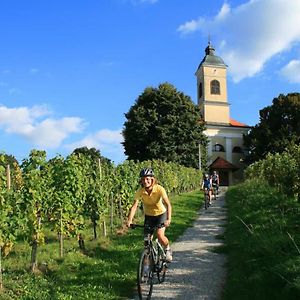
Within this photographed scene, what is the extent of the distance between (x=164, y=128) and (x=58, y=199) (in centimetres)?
3857

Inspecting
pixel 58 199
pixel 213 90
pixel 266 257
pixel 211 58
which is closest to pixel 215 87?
pixel 213 90

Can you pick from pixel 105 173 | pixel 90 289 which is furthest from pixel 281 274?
pixel 105 173

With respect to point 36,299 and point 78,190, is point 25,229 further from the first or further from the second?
point 36,299

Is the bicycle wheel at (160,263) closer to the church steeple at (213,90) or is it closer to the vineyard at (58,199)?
the vineyard at (58,199)

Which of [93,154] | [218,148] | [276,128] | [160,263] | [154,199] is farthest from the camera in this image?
[218,148]

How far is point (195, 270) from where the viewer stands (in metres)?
9.07

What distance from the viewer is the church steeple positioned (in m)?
69.0

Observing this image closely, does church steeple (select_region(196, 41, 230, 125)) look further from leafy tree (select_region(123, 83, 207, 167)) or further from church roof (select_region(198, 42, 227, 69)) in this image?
leafy tree (select_region(123, 83, 207, 167))

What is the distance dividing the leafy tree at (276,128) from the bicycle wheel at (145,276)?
52.5 metres

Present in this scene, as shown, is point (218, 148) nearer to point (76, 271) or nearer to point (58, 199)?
point (58, 199)

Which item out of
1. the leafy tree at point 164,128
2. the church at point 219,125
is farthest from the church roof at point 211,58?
the leafy tree at point 164,128

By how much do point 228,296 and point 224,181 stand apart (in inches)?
2333

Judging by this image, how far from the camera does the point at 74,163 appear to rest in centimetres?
1213

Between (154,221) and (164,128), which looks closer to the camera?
(154,221)
